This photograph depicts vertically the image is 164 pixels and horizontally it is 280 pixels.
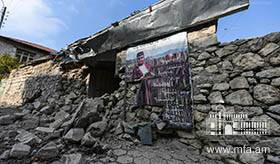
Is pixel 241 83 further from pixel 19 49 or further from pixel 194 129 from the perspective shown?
pixel 19 49

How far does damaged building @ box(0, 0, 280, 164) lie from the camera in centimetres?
267

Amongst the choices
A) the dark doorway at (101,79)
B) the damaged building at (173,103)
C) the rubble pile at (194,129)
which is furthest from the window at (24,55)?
the rubble pile at (194,129)

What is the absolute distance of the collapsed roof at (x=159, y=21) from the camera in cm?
332

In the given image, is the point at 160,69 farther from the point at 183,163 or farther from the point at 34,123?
the point at 34,123

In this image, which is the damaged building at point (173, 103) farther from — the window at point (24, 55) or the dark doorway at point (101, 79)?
the window at point (24, 55)

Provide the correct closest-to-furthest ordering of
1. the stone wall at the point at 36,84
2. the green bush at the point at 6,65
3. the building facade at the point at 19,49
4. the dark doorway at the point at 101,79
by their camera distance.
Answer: the dark doorway at the point at 101,79 → the stone wall at the point at 36,84 → the green bush at the point at 6,65 → the building facade at the point at 19,49

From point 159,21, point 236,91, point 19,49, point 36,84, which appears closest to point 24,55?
point 19,49

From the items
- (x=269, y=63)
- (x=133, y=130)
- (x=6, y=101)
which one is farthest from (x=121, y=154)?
(x=6, y=101)

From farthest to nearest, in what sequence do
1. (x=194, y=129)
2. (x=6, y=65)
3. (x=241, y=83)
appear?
(x=6, y=65) → (x=194, y=129) → (x=241, y=83)

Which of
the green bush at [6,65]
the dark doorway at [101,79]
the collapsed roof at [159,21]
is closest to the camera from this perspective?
the collapsed roof at [159,21]

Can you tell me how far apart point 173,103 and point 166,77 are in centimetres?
55

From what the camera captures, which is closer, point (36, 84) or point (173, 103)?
point (173, 103)

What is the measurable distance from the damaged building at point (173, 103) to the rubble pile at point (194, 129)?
0.05 feet

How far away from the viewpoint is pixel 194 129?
123 inches
